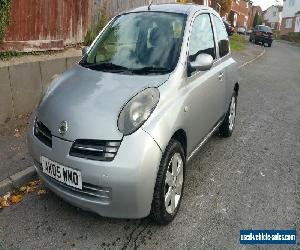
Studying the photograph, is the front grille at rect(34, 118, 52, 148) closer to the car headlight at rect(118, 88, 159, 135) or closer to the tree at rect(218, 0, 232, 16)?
the car headlight at rect(118, 88, 159, 135)

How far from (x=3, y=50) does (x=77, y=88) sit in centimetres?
316

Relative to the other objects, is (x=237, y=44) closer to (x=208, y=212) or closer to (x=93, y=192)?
(x=208, y=212)

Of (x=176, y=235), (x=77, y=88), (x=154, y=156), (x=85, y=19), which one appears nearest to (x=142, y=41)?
(x=77, y=88)

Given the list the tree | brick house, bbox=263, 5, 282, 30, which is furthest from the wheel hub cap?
brick house, bbox=263, 5, 282, 30

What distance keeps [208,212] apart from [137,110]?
1.41m

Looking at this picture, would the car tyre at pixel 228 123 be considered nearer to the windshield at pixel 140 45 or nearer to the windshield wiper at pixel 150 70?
the windshield at pixel 140 45

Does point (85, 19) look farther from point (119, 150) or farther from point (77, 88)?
point (119, 150)

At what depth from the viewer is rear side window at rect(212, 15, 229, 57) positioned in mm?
5008

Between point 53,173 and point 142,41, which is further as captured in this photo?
point 142,41

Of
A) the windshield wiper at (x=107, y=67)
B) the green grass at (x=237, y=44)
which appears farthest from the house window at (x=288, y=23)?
the windshield wiper at (x=107, y=67)

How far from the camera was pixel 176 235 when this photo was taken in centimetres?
332

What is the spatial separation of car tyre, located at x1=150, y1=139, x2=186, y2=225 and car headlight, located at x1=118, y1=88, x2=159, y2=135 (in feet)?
1.24

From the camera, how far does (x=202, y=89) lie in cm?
406

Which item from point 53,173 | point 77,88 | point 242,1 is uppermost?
point 242,1
